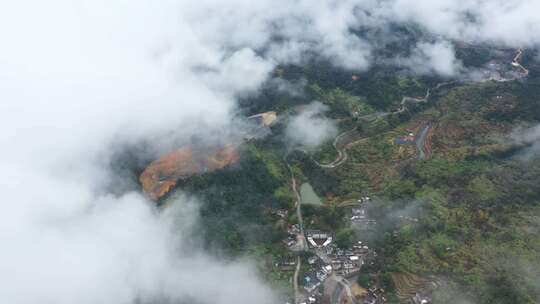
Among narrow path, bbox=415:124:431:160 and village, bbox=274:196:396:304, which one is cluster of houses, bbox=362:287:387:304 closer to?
village, bbox=274:196:396:304

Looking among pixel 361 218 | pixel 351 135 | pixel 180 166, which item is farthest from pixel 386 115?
pixel 180 166

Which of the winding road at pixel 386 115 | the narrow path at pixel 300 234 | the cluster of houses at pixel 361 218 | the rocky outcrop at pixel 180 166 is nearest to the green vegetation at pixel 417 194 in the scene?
the narrow path at pixel 300 234

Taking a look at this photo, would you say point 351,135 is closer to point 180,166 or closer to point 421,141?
point 421,141

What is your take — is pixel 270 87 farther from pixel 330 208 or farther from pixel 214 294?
pixel 214 294

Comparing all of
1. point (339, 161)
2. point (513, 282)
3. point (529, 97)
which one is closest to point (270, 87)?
point (339, 161)

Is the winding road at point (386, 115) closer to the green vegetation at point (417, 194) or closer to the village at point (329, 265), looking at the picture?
the green vegetation at point (417, 194)

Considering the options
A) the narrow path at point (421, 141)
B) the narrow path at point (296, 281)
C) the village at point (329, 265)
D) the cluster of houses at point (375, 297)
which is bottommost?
the narrow path at point (296, 281)

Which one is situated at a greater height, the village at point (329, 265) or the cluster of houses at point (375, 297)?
the cluster of houses at point (375, 297)

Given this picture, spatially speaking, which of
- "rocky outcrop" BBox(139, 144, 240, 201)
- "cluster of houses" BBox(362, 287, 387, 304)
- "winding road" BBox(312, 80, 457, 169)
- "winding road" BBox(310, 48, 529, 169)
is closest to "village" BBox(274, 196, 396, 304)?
"cluster of houses" BBox(362, 287, 387, 304)
